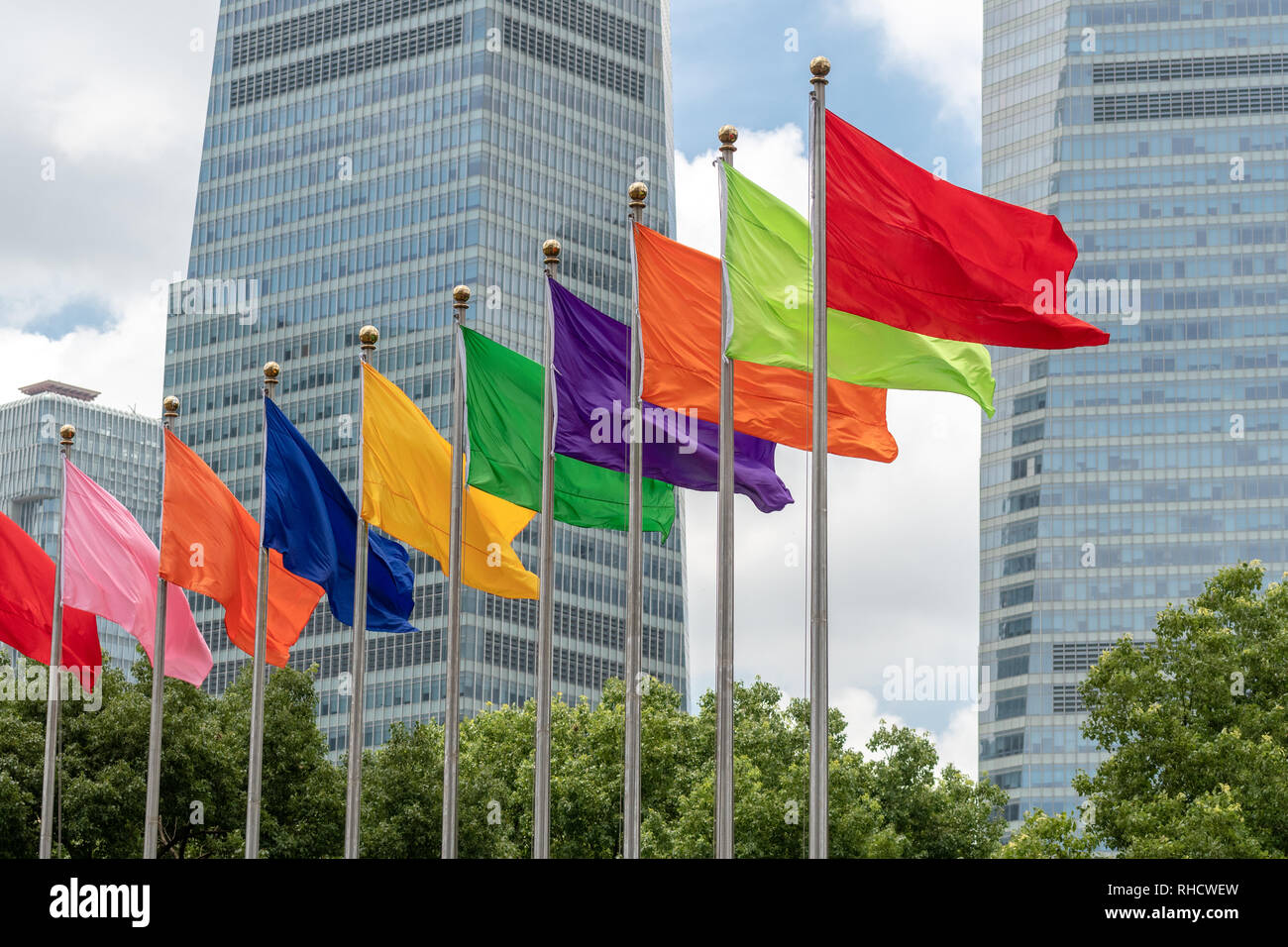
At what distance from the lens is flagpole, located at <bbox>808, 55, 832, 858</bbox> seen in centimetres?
2819

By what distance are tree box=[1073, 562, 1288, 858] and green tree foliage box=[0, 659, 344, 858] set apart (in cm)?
2602

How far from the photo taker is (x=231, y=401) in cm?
17325

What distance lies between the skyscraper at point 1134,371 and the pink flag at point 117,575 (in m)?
126

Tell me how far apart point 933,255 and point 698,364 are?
5.93 m

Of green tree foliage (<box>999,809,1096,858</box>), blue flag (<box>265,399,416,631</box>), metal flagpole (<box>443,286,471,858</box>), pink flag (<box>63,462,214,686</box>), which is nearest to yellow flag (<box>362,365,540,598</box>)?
blue flag (<box>265,399,416,631</box>)

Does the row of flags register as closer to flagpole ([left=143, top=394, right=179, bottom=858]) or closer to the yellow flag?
the yellow flag

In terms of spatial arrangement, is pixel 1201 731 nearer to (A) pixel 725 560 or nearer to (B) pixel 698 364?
(B) pixel 698 364

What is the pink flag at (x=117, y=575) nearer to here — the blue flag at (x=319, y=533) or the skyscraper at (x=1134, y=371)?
the blue flag at (x=319, y=533)

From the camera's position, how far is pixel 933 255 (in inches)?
1232

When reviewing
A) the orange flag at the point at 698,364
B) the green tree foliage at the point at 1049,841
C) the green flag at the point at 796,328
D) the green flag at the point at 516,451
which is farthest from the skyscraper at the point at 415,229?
the green flag at the point at 796,328

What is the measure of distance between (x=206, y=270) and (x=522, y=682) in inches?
1931

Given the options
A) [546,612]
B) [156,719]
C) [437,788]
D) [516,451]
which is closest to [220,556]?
[156,719]

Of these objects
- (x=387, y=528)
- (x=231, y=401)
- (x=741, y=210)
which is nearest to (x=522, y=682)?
(x=231, y=401)
